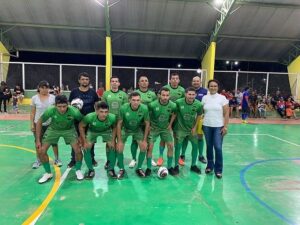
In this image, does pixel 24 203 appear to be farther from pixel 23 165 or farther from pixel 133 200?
pixel 23 165

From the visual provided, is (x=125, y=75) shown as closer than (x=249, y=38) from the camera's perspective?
Yes

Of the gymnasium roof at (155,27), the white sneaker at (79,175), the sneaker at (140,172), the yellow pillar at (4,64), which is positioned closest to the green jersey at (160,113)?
the sneaker at (140,172)

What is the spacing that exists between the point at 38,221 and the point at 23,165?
2565mm

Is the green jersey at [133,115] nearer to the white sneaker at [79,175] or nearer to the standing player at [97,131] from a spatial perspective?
the standing player at [97,131]

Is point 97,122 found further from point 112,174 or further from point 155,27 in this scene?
point 155,27

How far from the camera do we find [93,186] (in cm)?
468

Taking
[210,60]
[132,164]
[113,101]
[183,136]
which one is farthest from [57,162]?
[210,60]

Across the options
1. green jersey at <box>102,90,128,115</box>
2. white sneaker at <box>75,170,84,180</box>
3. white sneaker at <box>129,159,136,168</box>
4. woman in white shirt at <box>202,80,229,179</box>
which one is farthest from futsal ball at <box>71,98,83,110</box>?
woman in white shirt at <box>202,80,229,179</box>

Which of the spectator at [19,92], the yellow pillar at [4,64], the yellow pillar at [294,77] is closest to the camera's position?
the spectator at [19,92]

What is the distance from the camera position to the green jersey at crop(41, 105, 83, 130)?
15.7 ft

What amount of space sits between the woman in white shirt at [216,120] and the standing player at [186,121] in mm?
218

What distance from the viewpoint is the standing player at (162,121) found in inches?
206

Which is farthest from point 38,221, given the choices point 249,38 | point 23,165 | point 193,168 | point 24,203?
point 249,38

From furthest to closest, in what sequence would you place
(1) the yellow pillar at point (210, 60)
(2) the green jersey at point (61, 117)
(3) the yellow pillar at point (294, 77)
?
(1) the yellow pillar at point (210, 60), (3) the yellow pillar at point (294, 77), (2) the green jersey at point (61, 117)
